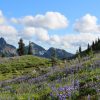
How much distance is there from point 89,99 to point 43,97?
108 inches

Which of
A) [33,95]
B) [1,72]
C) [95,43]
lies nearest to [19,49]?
[95,43]

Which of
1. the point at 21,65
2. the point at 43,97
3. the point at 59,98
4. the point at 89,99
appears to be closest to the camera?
the point at 89,99

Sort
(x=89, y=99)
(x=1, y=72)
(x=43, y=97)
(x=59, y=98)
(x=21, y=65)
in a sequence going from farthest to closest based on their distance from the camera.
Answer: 1. (x=21, y=65)
2. (x=1, y=72)
3. (x=43, y=97)
4. (x=59, y=98)
5. (x=89, y=99)

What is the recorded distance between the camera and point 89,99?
34.3 ft

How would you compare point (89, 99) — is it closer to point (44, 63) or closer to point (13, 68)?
point (13, 68)

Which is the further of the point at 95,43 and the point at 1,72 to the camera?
the point at 95,43

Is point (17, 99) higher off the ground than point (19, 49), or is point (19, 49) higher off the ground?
point (19, 49)

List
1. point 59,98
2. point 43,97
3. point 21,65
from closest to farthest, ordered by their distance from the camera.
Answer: point 59,98, point 43,97, point 21,65

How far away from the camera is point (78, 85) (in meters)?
13.1

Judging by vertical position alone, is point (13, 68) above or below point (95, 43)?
below

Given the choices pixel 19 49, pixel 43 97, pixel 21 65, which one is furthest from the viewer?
pixel 19 49

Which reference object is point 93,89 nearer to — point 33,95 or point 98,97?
point 98,97

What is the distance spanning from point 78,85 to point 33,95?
6.27 ft

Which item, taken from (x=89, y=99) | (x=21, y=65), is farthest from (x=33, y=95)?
(x=21, y=65)
